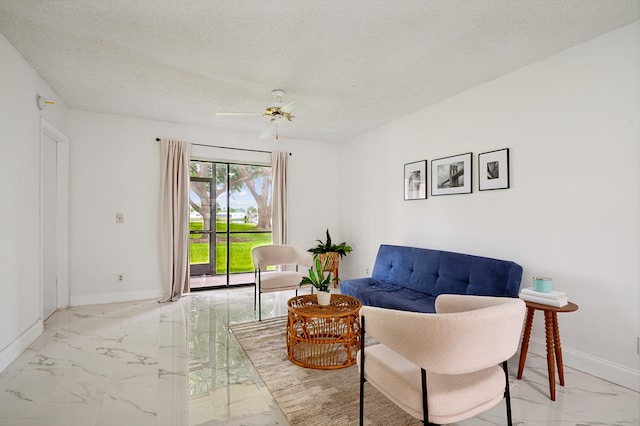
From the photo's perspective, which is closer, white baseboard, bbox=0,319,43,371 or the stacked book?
the stacked book

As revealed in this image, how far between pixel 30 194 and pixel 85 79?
1.34 m

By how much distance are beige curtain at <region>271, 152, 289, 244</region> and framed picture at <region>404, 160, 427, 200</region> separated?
→ 86.0 inches

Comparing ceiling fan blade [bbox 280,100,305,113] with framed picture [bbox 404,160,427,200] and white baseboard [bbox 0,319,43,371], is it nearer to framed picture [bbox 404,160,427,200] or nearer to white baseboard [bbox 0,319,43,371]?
framed picture [bbox 404,160,427,200]

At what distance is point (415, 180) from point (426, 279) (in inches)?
56.1

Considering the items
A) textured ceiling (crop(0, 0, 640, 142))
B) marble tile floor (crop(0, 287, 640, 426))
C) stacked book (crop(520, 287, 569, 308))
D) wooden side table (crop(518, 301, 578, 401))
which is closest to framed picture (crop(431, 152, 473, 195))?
textured ceiling (crop(0, 0, 640, 142))

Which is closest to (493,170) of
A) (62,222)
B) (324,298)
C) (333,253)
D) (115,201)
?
(324,298)

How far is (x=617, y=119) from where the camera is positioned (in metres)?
2.38

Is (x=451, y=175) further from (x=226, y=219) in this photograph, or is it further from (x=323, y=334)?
(x=226, y=219)

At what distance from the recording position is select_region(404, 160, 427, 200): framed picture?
4.10 meters

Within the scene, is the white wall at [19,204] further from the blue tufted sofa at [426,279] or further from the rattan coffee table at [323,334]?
the blue tufted sofa at [426,279]

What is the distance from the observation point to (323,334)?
273 centimetres

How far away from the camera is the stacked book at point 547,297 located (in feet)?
7.35

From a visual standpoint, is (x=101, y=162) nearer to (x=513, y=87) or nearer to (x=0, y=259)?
(x=0, y=259)

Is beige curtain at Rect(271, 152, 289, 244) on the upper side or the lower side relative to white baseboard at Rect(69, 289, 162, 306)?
upper
